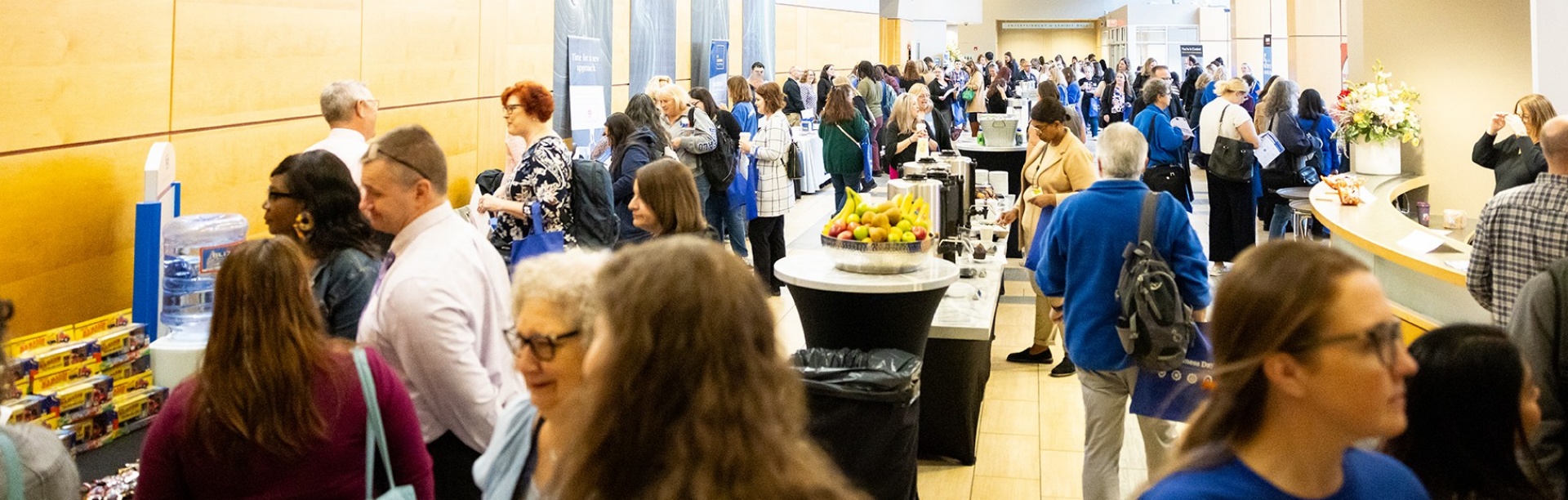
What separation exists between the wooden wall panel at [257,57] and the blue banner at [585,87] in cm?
308

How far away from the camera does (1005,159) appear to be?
10.2 meters

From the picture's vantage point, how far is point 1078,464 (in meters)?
5.04

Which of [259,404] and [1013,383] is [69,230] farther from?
[1013,383]

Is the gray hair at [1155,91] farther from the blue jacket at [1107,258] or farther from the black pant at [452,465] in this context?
the black pant at [452,465]

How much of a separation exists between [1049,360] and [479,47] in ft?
12.4

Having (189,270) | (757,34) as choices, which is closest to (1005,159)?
(757,34)

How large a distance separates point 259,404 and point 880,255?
2.61 metres

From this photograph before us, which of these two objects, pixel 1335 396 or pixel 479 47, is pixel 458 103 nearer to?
pixel 479 47

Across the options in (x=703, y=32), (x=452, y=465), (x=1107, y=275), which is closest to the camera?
(x=452, y=465)

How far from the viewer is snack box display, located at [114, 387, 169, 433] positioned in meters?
3.49

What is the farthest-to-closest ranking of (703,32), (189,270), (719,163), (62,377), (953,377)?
(703,32)
(719,163)
(953,377)
(189,270)
(62,377)

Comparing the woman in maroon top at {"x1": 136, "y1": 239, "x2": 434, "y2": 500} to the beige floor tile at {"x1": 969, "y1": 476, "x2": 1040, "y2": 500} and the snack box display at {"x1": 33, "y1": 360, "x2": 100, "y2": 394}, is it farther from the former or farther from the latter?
the beige floor tile at {"x1": 969, "y1": 476, "x2": 1040, "y2": 500}

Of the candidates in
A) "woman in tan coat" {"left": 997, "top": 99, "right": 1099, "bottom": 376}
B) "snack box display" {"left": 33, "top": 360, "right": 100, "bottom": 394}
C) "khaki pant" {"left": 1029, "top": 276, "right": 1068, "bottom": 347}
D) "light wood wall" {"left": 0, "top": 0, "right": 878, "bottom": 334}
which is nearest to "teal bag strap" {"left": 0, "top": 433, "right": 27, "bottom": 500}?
"light wood wall" {"left": 0, "top": 0, "right": 878, "bottom": 334}

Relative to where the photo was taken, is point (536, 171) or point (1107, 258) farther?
point (536, 171)
